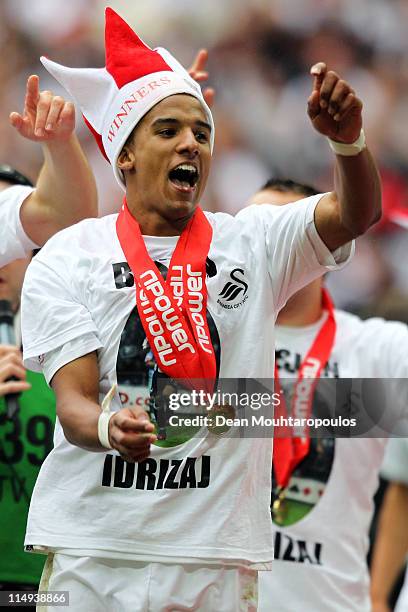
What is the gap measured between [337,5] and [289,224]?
4274 millimetres

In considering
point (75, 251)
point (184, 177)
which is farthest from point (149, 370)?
point (184, 177)

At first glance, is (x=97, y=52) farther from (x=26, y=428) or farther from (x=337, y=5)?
(x=26, y=428)

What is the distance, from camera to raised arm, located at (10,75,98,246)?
3369 millimetres

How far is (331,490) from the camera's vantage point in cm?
400

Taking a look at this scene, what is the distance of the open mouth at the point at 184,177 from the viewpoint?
2.85 metres

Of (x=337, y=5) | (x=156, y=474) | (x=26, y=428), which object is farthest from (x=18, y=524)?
(x=337, y=5)

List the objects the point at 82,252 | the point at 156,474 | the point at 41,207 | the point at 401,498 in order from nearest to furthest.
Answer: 1. the point at 156,474
2. the point at 82,252
3. the point at 41,207
4. the point at 401,498

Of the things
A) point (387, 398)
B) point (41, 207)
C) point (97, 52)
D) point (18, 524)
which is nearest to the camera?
point (41, 207)

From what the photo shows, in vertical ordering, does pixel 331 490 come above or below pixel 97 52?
below

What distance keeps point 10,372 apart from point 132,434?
1476 mm

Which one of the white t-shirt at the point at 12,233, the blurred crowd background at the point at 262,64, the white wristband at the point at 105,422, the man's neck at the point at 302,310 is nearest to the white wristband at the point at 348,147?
the white wristband at the point at 105,422

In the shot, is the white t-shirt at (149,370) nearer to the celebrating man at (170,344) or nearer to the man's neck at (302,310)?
the celebrating man at (170,344)

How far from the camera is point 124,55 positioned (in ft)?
10.2

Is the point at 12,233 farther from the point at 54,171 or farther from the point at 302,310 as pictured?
the point at 302,310
